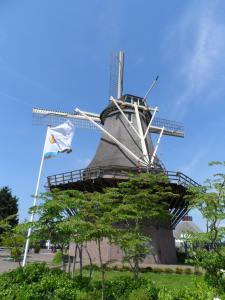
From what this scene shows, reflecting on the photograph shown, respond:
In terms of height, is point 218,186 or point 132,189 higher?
point 132,189

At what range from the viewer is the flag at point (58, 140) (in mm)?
24641

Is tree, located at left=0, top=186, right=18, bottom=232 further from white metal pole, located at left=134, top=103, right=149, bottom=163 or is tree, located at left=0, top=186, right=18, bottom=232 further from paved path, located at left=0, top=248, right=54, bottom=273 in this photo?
white metal pole, located at left=134, top=103, right=149, bottom=163

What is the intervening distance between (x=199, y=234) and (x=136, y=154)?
20144 mm

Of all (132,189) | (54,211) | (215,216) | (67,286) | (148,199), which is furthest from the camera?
(132,189)

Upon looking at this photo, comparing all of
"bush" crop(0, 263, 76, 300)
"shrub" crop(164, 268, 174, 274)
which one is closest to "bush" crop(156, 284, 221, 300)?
"bush" crop(0, 263, 76, 300)

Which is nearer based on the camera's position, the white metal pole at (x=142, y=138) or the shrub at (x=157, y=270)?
the shrub at (x=157, y=270)

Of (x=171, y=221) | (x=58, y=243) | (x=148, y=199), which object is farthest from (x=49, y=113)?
(x=58, y=243)

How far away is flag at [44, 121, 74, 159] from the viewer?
80.8 feet

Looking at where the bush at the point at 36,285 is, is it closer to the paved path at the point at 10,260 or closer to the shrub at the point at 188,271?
the paved path at the point at 10,260

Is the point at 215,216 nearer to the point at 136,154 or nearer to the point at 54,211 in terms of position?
the point at 54,211

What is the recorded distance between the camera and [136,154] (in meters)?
32.1

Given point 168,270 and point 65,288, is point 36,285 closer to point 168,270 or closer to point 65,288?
point 65,288

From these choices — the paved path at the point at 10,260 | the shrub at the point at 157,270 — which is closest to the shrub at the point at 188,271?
the shrub at the point at 157,270

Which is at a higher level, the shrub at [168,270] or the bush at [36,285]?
the shrub at [168,270]
